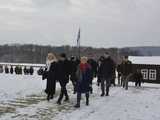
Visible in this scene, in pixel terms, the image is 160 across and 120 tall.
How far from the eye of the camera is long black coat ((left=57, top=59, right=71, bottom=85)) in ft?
44.0

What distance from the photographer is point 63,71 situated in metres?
13.5

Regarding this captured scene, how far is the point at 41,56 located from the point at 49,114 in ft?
478

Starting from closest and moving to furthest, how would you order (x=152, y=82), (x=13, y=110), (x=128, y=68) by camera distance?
(x=13, y=110) → (x=128, y=68) → (x=152, y=82)

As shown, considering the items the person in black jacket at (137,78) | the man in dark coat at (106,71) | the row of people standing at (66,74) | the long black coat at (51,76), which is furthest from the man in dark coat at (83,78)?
the person in black jacket at (137,78)

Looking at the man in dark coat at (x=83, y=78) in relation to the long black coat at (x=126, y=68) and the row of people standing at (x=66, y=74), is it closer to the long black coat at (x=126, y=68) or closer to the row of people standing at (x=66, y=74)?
the row of people standing at (x=66, y=74)

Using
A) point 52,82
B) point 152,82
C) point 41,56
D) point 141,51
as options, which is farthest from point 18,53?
point 52,82

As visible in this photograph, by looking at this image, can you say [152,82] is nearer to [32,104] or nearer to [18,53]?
[32,104]

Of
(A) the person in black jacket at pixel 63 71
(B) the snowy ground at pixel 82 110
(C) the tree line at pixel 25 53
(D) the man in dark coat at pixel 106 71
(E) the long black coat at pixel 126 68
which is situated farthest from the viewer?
(C) the tree line at pixel 25 53

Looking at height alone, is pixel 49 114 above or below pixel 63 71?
below

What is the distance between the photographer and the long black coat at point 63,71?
13422 millimetres

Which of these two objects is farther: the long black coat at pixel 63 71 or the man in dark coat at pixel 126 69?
the man in dark coat at pixel 126 69

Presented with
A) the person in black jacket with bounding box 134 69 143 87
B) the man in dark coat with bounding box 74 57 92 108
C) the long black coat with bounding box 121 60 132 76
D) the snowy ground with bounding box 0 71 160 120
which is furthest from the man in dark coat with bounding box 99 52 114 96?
the person in black jacket with bounding box 134 69 143 87

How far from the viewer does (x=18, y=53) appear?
550ft

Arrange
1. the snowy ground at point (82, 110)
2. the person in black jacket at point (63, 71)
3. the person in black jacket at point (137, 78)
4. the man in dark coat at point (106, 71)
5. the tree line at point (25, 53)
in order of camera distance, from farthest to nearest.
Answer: the tree line at point (25, 53) < the person in black jacket at point (137, 78) < the man in dark coat at point (106, 71) < the person in black jacket at point (63, 71) < the snowy ground at point (82, 110)
